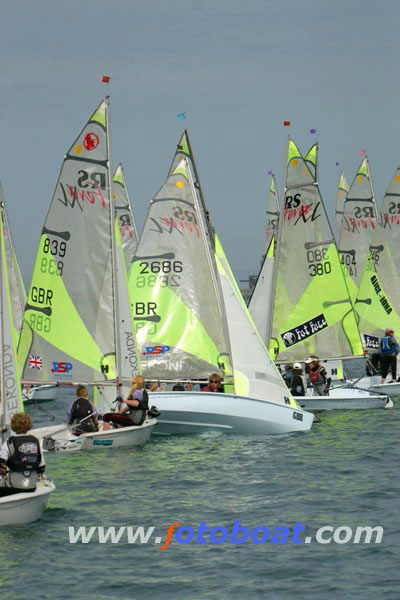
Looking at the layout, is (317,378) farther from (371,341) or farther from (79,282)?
(371,341)

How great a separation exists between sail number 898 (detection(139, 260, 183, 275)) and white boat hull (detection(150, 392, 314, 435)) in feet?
12.5

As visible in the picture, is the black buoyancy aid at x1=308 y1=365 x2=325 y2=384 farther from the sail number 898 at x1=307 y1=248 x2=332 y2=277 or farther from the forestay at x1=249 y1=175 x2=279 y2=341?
the sail number 898 at x1=307 y1=248 x2=332 y2=277

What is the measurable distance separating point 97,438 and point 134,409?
42.1 inches

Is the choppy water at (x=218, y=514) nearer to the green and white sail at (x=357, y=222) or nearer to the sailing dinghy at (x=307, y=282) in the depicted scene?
the sailing dinghy at (x=307, y=282)

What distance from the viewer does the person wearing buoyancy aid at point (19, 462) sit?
54.6 feet

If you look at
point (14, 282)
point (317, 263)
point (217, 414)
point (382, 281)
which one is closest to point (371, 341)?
point (382, 281)

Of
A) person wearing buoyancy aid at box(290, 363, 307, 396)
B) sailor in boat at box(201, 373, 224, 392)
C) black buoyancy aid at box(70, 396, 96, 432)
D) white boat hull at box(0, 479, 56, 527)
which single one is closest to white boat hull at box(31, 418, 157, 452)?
black buoyancy aid at box(70, 396, 96, 432)

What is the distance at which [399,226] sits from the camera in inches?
1726

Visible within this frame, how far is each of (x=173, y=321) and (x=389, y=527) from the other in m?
12.2

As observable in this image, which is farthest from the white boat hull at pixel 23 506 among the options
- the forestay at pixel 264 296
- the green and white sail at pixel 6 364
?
the forestay at pixel 264 296

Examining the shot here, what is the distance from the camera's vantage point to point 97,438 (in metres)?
23.8

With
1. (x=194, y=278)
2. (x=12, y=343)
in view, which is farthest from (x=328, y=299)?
(x=12, y=343)

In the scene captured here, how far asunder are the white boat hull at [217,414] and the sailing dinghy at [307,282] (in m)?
7.44

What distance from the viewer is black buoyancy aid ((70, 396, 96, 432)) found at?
2427 centimetres
